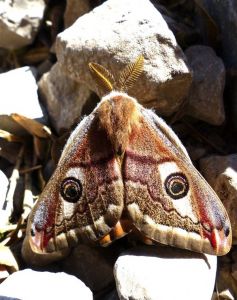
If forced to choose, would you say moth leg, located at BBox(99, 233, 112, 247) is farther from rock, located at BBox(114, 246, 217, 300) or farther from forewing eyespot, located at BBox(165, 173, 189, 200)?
forewing eyespot, located at BBox(165, 173, 189, 200)

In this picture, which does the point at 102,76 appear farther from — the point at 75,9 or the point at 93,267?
the point at 93,267

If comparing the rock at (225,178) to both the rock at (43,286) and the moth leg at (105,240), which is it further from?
the rock at (43,286)

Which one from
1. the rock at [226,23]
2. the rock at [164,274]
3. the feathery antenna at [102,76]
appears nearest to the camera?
the rock at [164,274]

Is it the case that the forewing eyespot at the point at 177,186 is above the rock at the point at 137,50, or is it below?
below

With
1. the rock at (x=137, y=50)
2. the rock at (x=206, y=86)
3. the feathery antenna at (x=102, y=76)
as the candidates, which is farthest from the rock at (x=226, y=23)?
the feathery antenna at (x=102, y=76)

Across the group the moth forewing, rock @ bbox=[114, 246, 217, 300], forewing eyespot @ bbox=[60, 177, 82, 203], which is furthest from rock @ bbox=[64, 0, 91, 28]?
rock @ bbox=[114, 246, 217, 300]

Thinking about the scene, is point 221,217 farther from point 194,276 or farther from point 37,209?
point 37,209
